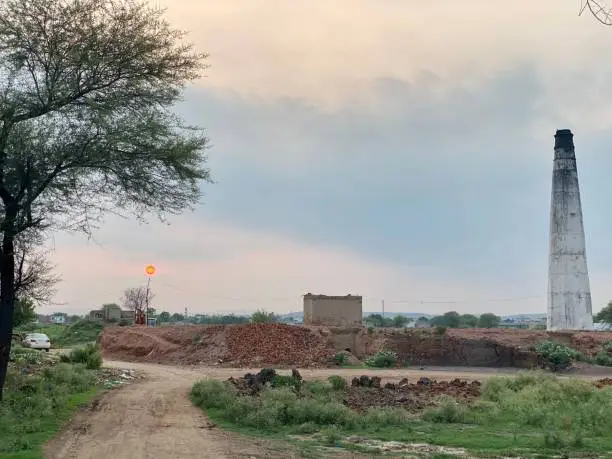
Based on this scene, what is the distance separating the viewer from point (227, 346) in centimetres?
4344

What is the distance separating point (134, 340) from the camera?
48406 millimetres

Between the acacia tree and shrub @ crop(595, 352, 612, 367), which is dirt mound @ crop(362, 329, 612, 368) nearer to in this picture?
shrub @ crop(595, 352, 612, 367)

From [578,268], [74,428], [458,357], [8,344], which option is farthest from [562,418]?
[578,268]

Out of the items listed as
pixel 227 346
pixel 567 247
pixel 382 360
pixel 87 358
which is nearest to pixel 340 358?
pixel 382 360

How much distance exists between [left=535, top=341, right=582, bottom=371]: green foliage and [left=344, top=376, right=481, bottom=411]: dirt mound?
15488mm

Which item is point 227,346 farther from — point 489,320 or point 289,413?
point 489,320

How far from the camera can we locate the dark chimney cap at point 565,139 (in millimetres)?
49844

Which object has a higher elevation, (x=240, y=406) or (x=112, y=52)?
(x=112, y=52)

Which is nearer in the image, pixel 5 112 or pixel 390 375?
pixel 5 112

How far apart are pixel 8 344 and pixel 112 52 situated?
8.60m

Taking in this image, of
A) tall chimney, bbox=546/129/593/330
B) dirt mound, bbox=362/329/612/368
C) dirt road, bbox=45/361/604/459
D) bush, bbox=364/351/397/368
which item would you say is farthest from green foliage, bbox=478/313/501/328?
dirt road, bbox=45/361/604/459

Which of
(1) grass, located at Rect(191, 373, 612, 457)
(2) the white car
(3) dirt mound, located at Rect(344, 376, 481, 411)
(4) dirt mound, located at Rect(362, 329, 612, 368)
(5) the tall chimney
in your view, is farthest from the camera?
(5) the tall chimney

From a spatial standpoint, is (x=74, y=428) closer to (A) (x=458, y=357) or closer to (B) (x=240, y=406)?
(B) (x=240, y=406)

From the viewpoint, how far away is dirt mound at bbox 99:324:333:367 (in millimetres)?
41938
